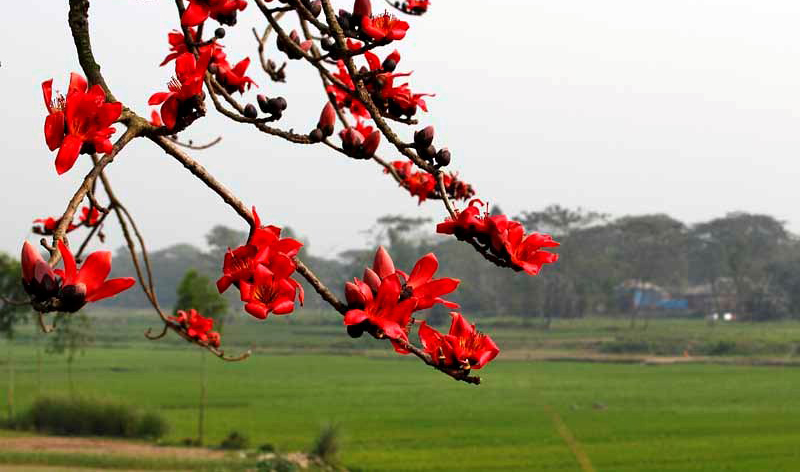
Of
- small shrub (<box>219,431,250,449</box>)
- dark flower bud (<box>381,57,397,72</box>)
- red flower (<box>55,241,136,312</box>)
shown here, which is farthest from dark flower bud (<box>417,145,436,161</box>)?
small shrub (<box>219,431,250,449</box>)

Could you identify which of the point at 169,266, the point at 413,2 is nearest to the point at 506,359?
the point at 413,2

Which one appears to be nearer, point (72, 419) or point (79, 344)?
point (72, 419)

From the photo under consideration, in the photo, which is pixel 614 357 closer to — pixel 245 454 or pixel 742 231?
pixel 742 231

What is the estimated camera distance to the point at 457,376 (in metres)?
1.19

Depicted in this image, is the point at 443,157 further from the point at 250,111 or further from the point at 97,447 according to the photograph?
the point at 97,447

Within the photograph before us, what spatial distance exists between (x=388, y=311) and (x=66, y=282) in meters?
0.35

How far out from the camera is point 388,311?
115cm

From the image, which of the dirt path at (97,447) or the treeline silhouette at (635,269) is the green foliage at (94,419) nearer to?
the dirt path at (97,447)

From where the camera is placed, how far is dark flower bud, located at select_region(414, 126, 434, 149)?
1513 millimetres

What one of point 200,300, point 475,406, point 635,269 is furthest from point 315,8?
point 635,269

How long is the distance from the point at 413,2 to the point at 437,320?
59.5 m

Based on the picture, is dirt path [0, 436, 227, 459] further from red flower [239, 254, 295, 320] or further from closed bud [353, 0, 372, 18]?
red flower [239, 254, 295, 320]

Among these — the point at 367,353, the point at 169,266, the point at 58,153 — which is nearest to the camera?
the point at 58,153

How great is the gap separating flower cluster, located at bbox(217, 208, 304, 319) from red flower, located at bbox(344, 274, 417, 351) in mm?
76
